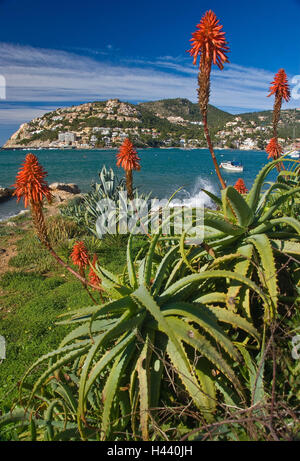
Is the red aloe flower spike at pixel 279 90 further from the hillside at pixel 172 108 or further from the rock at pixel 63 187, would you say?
the hillside at pixel 172 108

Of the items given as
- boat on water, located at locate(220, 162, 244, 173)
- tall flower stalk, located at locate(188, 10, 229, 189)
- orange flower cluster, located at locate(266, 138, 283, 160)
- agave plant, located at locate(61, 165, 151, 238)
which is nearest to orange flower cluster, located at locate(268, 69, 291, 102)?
orange flower cluster, located at locate(266, 138, 283, 160)

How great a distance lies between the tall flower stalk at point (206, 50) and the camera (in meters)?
2.17

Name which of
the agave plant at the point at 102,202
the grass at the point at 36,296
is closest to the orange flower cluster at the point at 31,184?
the grass at the point at 36,296

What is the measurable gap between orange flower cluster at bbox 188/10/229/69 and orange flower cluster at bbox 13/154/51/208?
2.01 m

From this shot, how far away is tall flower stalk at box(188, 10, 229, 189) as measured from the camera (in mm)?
2174

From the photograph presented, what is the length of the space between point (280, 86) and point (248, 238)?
87.9 inches

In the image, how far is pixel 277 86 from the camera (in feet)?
10.9

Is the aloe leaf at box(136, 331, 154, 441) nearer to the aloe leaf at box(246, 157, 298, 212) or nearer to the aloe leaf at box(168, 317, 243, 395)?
the aloe leaf at box(168, 317, 243, 395)

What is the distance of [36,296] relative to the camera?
21.1 feet

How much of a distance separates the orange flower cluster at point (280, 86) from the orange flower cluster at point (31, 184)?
109 inches

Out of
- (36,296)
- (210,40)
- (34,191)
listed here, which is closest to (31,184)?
(34,191)

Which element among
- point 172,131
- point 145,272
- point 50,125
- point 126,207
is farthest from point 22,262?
point 50,125
